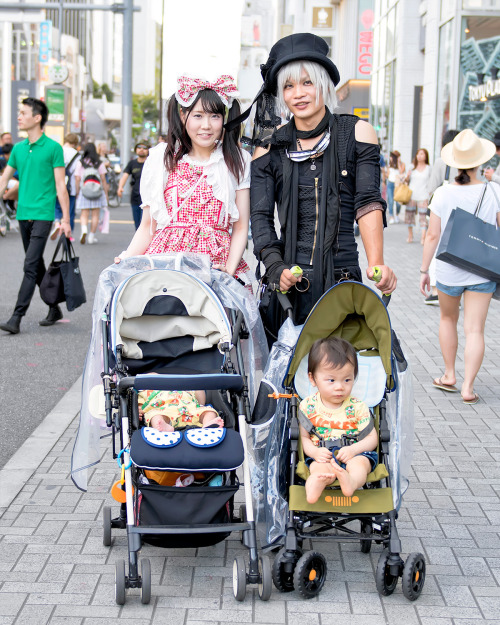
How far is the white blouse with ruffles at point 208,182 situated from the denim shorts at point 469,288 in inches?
103

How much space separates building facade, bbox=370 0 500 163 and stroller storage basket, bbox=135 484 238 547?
16368mm

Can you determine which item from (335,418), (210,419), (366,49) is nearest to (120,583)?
(210,419)

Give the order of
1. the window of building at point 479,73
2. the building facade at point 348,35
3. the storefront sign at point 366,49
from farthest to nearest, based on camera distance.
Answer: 1. the storefront sign at point 366,49
2. the building facade at point 348,35
3. the window of building at point 479,73

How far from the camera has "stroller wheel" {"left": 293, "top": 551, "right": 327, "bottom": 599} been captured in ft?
11.7

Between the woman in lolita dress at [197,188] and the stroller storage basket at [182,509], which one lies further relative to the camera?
the woman in lolita dress at [197,188]

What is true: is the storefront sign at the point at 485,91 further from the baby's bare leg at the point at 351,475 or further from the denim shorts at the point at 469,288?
the baby's bare leg at the point at 351,475

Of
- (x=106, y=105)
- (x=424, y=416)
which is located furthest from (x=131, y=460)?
(x=106, y=105)

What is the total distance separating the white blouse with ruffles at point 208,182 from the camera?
454 centimetres

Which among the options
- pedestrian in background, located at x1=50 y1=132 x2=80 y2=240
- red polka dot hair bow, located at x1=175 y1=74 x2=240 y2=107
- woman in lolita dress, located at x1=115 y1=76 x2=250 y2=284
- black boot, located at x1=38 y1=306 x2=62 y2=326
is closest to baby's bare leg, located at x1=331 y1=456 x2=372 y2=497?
woman in lolita dress, located at x1=115 y1=76 x2=250 y2=284

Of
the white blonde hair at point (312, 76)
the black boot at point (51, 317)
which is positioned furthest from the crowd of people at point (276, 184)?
the black boot at point (51, 317)

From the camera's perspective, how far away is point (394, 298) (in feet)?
38.4

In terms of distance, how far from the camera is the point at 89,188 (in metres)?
17.4

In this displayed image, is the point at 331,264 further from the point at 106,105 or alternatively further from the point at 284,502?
the point at 106,105

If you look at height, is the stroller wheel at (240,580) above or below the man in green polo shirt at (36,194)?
below
